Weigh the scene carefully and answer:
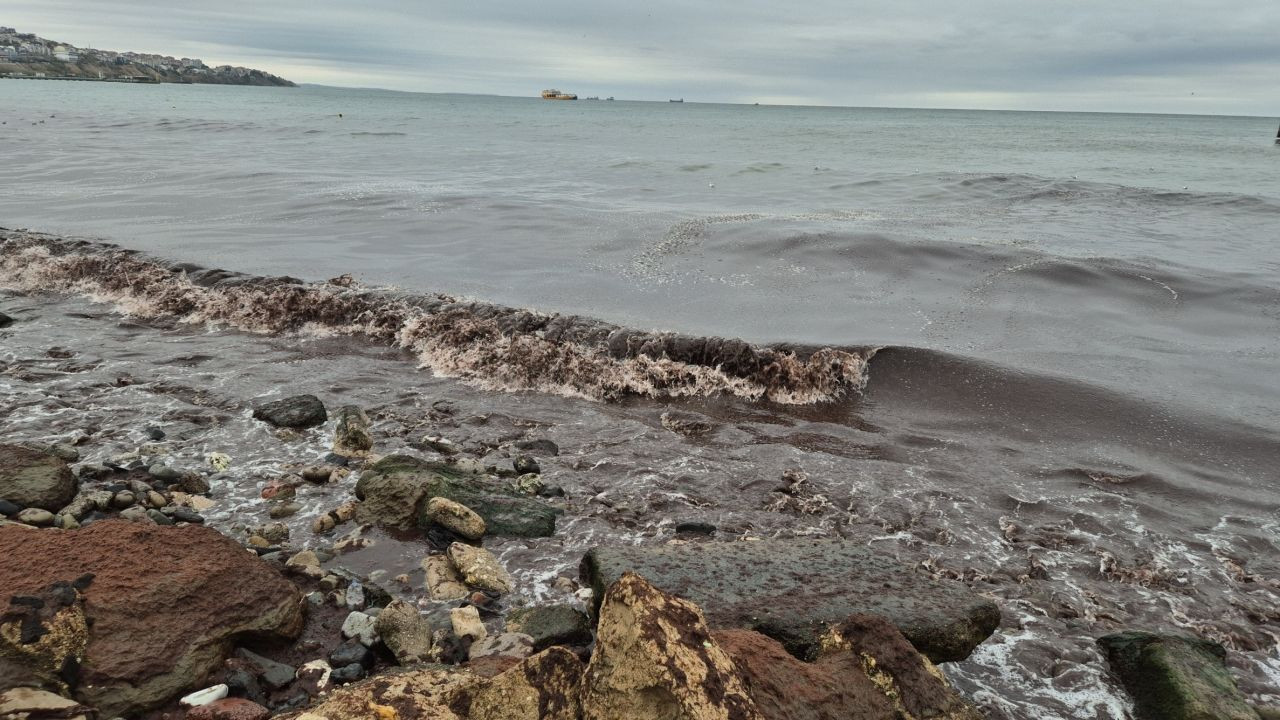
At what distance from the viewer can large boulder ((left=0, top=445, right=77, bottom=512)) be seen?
5008 millimetres

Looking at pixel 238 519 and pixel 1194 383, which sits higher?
pixel 1194 383

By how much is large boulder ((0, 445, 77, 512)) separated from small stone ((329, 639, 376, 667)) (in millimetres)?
2733

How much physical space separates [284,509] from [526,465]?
1.87 m

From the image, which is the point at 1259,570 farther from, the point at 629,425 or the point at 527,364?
the point at 527,364

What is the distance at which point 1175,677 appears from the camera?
370 centimetres

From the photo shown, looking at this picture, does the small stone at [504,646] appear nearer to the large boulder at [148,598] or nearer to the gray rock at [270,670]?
the gray rock at [270,670]

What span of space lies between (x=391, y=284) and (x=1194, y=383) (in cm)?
1112

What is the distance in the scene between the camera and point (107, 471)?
18.9ft

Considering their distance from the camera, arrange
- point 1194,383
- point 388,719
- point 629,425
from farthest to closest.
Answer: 1. point 1194,383
2. point 629,425
3. point 388,719

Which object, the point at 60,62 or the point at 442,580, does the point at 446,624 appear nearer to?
the point at 442,580

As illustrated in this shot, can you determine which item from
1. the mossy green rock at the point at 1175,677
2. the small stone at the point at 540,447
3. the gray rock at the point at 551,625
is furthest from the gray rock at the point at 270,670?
the mossy green rock at the point at 1175,677

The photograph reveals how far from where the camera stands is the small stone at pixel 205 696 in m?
3.36

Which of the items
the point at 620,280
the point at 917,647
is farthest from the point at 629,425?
the point at 620,280

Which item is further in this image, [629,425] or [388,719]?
[629,425]
